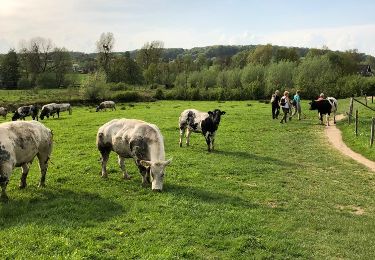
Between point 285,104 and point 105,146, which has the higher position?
point 285,104

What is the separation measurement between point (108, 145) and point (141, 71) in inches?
3433

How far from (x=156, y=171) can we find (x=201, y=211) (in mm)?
2193

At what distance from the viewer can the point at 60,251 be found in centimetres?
888

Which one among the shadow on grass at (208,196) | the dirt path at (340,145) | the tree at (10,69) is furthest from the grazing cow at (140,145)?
the tree at (10,69)

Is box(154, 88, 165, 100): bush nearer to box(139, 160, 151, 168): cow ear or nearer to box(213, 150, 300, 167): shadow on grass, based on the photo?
box(213, 150, 300, 167): shadow on grass

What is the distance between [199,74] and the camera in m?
89.9

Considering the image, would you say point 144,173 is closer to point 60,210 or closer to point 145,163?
point 145,163

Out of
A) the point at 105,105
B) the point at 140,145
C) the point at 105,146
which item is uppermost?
the point at 140,145

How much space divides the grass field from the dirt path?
71 cm

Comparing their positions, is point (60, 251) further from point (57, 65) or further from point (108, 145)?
point (57, 65)

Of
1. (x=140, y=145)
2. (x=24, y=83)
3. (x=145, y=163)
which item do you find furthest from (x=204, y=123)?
(x=24, y=83)

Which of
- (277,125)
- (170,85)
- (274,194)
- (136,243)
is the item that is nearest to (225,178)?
(274,194)

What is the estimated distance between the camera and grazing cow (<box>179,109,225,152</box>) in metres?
21.1

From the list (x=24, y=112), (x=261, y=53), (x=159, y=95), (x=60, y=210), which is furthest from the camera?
(x=261, y=53)
